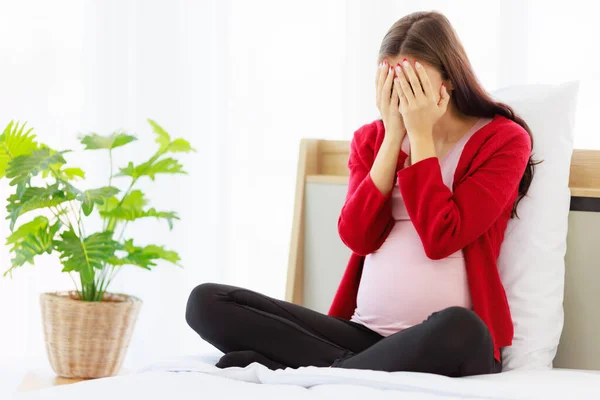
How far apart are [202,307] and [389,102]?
527mm

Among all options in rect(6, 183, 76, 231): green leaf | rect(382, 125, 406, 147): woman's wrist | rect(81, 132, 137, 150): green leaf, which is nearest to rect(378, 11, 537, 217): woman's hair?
rect(382, 125, 406, 147): woman's wrist

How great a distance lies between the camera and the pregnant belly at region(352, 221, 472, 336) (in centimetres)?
141

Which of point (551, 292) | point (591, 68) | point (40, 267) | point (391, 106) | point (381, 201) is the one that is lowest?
point (40, 267)

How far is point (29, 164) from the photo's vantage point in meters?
1.98

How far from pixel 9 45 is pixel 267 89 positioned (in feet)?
3.00

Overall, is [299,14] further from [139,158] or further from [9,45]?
[9,45]

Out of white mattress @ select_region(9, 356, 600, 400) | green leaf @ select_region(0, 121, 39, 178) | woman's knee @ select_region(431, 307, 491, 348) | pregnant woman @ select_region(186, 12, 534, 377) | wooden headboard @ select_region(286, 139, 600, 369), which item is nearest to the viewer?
white mattress @ select_region(9, 356, 600, 400)

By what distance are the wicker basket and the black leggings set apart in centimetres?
74

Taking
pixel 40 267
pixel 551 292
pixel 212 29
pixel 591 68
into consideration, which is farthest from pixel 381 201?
pixel 40 267

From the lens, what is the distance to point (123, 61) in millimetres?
2631

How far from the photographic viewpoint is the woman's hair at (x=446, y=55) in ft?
4.81

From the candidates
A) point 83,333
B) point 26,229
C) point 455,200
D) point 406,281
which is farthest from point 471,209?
point 26,229

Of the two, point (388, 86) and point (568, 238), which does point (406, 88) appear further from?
point (568, 238)

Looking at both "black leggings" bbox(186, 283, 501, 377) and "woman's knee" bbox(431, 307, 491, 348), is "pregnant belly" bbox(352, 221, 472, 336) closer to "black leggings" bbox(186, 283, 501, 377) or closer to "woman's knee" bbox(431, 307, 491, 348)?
"black leggings" bbox(186, 283, 501, 377)
